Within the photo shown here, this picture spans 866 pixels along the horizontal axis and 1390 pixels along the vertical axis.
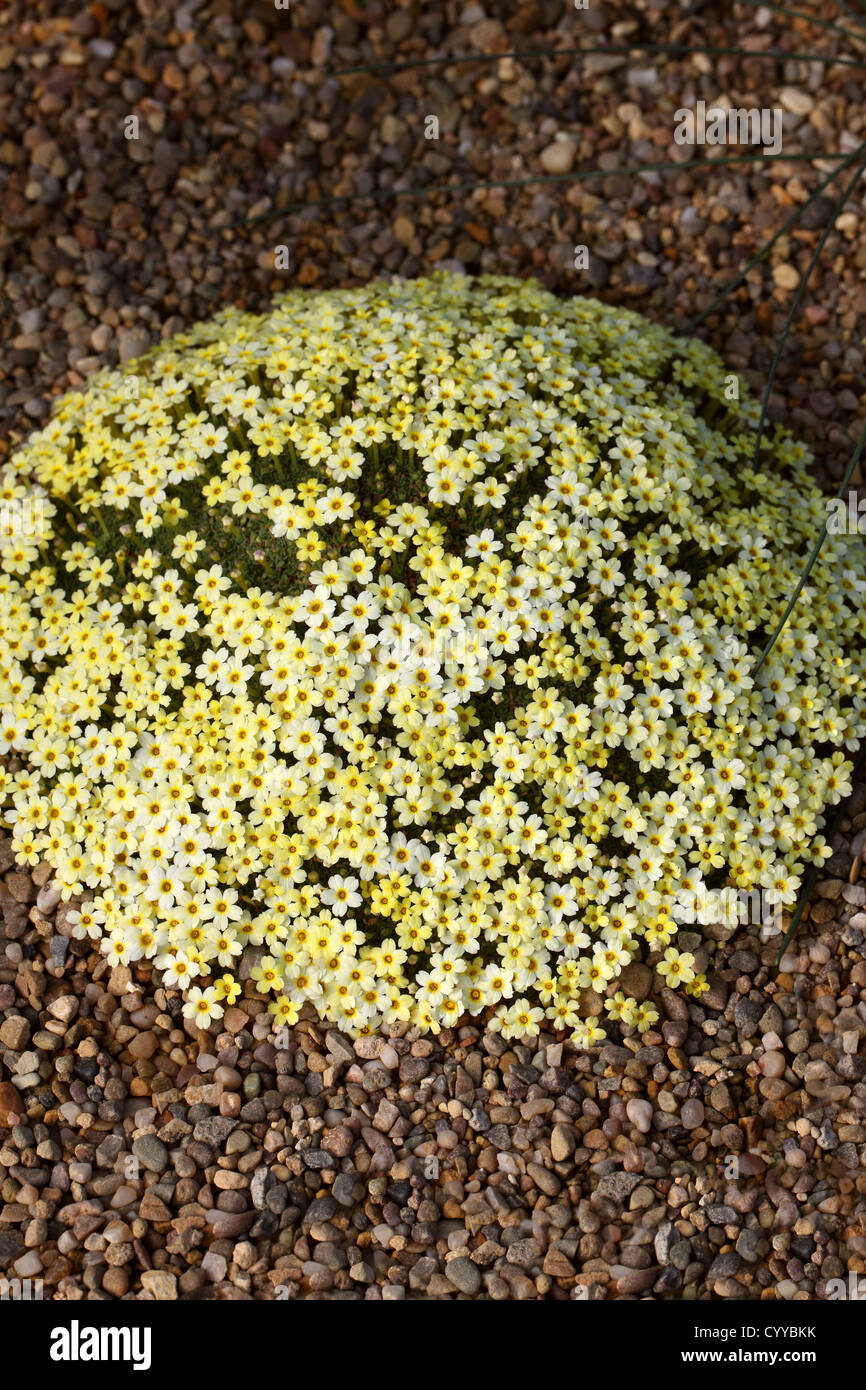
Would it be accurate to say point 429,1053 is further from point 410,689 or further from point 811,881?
point 811,881

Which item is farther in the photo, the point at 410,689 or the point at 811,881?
the point at 811,881

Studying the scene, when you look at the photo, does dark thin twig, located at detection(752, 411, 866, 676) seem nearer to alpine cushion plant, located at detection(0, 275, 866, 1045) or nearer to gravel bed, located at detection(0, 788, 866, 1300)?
alpine cushion plant, located at detection(0, 275, 866, 1045)

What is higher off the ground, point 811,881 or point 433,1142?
point 811,881

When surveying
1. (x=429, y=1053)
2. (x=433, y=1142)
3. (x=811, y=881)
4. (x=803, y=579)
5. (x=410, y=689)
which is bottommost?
(x=433, y=1142)

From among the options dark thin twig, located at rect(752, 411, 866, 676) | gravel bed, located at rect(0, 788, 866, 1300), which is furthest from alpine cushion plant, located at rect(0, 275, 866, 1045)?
gravel bed, located at rect(0, 788, 866, 1300)

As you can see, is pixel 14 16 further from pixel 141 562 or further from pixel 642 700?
pixel 642 700

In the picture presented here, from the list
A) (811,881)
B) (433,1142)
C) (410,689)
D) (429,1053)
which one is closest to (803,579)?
(811,881)
